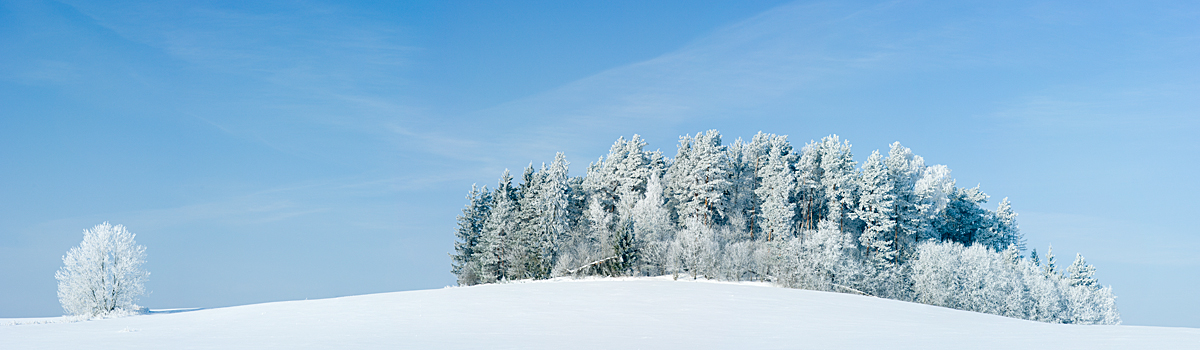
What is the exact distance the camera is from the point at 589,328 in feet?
57.9

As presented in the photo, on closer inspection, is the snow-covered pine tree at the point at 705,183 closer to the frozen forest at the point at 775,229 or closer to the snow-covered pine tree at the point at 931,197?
the frozen forest at the point at 775,229

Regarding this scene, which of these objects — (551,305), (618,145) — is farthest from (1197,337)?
(618,145)

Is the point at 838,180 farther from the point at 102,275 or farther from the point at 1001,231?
the point at 102,275

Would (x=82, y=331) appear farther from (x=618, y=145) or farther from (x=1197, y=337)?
(x=618, y=145)

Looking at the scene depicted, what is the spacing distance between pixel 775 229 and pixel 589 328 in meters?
37.0

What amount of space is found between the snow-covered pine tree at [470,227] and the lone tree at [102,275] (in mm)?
29345

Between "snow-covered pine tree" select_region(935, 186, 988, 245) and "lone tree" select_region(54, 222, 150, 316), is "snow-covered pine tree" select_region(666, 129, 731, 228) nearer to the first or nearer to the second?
"snow-covered pine tree" select_region(935, 186, 988, 245)

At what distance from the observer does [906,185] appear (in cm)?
5634

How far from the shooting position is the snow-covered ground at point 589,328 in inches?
583

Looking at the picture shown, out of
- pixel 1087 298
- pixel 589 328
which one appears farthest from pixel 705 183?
pixel 589 328

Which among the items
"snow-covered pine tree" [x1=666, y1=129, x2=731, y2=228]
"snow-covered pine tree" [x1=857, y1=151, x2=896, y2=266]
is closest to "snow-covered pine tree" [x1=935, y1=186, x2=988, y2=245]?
"snow-covered pine tree" [x1=857, y1=151, x2=896, y2=266]

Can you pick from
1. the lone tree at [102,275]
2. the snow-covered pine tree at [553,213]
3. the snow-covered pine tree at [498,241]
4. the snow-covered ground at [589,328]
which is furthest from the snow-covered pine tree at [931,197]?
the lone tree at [102,275]

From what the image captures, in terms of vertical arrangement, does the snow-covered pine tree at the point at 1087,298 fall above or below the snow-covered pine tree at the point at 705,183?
below

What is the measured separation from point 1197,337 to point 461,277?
50055 millimetres
